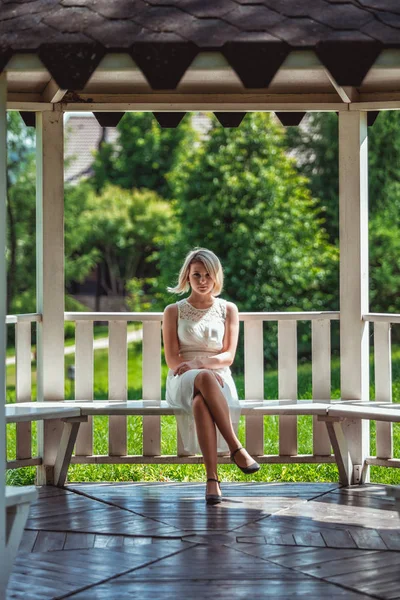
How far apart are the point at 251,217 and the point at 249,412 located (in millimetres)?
7716

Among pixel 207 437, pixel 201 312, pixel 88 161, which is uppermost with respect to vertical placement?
pixel 88 161

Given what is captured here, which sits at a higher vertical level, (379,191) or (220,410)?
(379,191)

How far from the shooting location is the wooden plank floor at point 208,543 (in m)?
4.14

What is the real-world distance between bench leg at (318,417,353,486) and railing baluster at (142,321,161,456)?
1111mm

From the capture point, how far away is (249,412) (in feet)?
19.8

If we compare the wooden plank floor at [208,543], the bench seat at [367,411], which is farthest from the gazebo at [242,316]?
the wooden plank floor at [208,543]

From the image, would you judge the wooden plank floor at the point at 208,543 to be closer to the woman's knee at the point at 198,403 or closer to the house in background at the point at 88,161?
the woman's knee at the point at 198,403

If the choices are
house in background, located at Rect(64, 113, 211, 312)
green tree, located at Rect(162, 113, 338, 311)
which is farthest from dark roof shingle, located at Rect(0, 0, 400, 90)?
house in background, located at Rect(64, 113, 211, 312)

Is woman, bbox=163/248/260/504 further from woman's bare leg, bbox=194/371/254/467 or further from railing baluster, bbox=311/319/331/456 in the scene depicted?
railing baluster, bbox=311/319/331/456

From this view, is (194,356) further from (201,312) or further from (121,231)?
(121,231)

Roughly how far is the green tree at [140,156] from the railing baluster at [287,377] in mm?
18077

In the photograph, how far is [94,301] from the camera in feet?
79.3

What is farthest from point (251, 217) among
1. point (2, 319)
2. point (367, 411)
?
point (2, 319)

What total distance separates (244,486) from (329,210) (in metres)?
10.5
